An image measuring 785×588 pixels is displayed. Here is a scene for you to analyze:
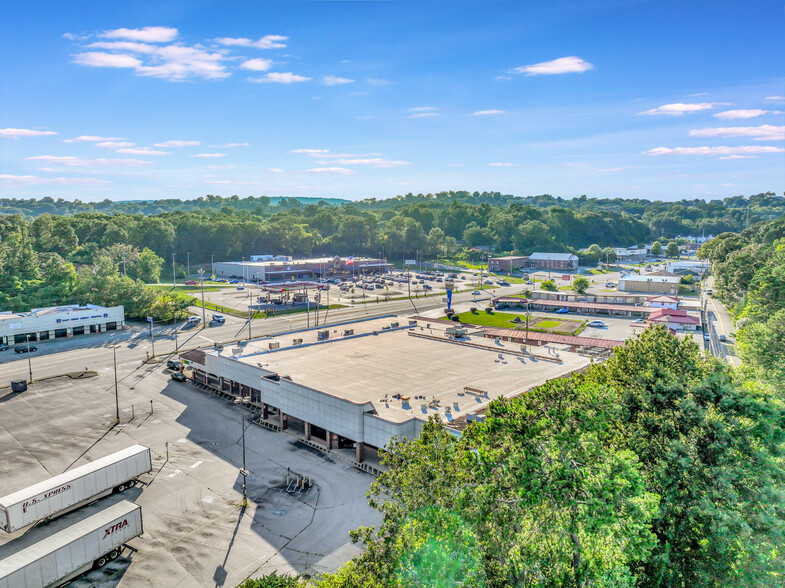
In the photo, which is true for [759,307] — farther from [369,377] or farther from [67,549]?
[67,549]

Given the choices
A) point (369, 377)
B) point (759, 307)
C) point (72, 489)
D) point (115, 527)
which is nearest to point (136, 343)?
point (369, 377)

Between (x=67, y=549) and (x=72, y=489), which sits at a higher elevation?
(x=67, y=549)

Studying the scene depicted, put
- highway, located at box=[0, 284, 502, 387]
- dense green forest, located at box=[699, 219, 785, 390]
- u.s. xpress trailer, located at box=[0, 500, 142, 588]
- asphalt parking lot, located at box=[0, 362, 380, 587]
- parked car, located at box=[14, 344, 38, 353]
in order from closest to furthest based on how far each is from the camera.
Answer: u.s. xpress trailer, located at box=[0, 500, 142, 588], asphalt parking lot, located at box=[0, 362, 380, 587], dense green forest, located at box=[699, 219, 785, 390], highway, located at box=[0, 284, 502, 387], parked car, located at box=[14, 344, 38, 353]

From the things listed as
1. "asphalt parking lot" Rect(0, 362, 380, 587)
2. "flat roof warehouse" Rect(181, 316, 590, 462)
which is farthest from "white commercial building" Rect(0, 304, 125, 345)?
"flat roof warehouse" Rect(181, 316, 590, 462)

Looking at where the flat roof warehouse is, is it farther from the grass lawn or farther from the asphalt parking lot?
the grass lawn

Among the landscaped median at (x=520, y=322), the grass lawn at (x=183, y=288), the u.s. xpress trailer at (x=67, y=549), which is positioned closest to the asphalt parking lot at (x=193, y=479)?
the u.s. xpress trailer at (x=67, y=549)

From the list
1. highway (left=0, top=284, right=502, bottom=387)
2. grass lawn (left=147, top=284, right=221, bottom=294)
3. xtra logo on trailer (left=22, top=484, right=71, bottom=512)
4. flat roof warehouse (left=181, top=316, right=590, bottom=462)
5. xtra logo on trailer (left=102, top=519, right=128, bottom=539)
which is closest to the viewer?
xtra logo on trailer (left=102, top=519, right=128, bottom=539)
